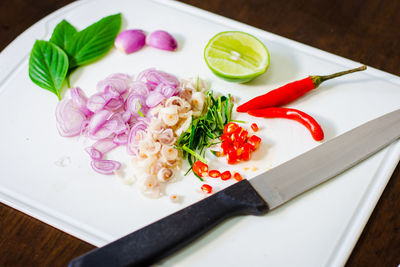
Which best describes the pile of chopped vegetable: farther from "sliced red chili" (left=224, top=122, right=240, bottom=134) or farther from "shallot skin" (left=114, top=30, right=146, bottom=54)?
"sliced red chili" (left=224, top=122, right=240, bottom=134)

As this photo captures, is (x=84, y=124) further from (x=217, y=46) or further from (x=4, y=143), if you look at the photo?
(x=217, y=46)

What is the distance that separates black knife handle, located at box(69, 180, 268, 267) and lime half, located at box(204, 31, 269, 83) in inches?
19.8

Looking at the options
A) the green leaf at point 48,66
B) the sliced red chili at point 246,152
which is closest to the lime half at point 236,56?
the sliced red chili at point 246,152

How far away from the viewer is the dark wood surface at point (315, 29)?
1.51 m

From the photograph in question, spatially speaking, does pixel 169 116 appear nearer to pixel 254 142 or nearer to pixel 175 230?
pixel 254 142

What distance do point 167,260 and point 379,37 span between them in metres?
1.52

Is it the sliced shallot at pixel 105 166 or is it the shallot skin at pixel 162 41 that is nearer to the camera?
the sliced shallot at pixel 105 166

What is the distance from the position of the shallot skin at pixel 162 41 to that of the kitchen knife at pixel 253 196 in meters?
0.80

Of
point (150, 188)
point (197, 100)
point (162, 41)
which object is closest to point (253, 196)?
point (150, 188)

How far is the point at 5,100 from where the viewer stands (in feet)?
6.04

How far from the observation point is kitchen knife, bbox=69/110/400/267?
1.32 meters

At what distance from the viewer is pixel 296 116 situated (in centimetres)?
169

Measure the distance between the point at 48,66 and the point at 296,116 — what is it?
1.14 meters

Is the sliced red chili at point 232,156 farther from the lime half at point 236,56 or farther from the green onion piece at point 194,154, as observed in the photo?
the lime half at point 236,56
